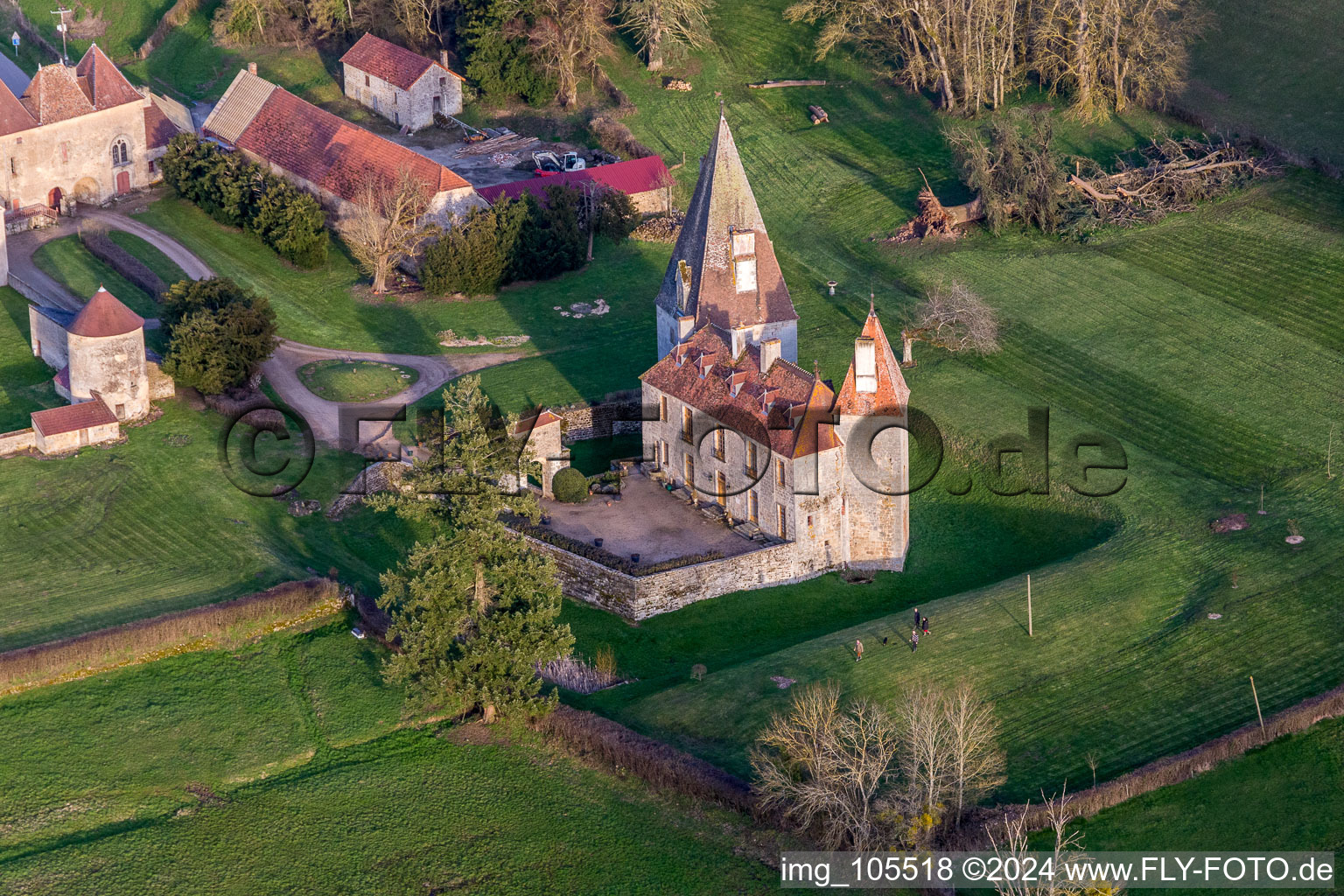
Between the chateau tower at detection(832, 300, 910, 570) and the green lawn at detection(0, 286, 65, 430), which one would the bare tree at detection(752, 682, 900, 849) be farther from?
the green lawn at detection(0, 286, 65, 430)

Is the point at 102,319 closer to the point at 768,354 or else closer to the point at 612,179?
the point at 768,354

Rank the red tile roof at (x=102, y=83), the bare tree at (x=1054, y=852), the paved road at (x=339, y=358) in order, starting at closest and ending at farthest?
the bare tree at (x=1054, y=852), the paved road at (x=339, y=358), the red tile roof at (x=102, y=83)

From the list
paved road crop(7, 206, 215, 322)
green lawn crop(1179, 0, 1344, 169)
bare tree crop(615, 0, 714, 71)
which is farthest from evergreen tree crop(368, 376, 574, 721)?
green lawn crop(1179, 0, 1344, 169)

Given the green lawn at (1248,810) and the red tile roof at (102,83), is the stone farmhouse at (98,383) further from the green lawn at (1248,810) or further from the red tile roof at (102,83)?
the green lawn at (1248,810)

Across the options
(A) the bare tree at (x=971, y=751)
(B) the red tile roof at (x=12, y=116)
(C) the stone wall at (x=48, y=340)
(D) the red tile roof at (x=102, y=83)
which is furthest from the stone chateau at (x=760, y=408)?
(B) the red tile roof at (x=12, y=116)

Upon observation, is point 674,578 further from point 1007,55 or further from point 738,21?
point 738,21
